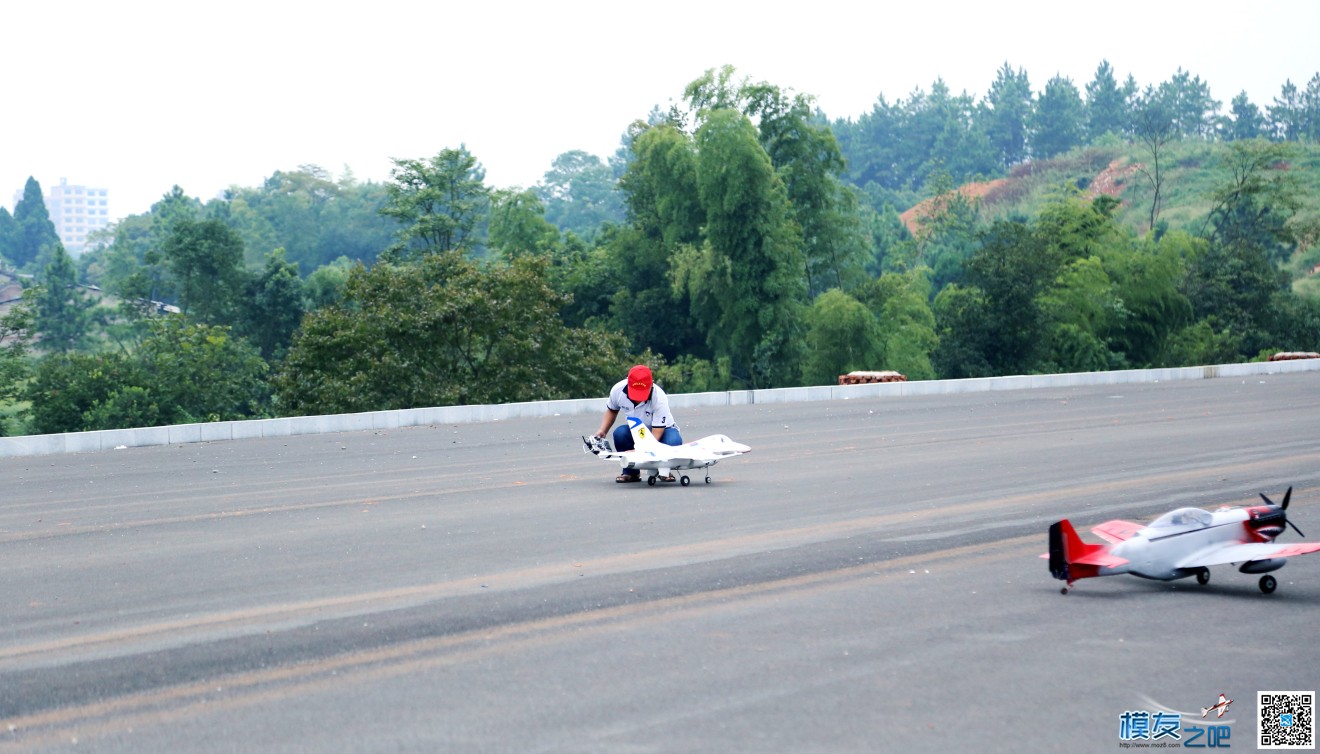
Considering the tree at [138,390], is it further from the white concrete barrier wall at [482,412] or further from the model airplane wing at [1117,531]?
the model airplane wing at [1117,531]

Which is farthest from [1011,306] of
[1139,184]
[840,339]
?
[1139,184]

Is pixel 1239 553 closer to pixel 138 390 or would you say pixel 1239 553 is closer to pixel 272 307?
pixel 138 390

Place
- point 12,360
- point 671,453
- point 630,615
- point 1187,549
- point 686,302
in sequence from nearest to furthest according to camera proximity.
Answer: point 630,615 → point 1187,549 → point 671,453 → point 12,360 → point 686,302

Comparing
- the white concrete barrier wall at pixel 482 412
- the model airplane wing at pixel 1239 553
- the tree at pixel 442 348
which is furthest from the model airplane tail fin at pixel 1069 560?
the tree at pixel 442 348

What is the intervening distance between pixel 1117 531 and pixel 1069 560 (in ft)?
3.71

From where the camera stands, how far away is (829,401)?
127 feet

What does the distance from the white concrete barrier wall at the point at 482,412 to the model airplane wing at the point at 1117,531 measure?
21.5 m

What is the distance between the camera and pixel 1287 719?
6.52 m

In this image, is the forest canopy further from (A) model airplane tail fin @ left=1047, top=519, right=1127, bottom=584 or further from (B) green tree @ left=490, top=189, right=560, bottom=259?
(A) model airplane tail fin @ left=1047, top=519, right=1127, bottom=584

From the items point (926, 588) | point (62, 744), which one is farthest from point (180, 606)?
point (926, 588)

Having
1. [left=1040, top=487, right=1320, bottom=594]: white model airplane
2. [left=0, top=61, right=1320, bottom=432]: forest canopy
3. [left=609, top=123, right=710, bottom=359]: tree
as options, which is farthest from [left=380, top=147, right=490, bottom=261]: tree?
[left=1040, top=487, right=1320, bottom=594]: white model airplane

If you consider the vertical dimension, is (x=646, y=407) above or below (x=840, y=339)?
below

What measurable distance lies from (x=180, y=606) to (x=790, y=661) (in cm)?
462

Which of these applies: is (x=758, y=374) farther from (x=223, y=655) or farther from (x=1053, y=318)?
(x=223, y=655)
